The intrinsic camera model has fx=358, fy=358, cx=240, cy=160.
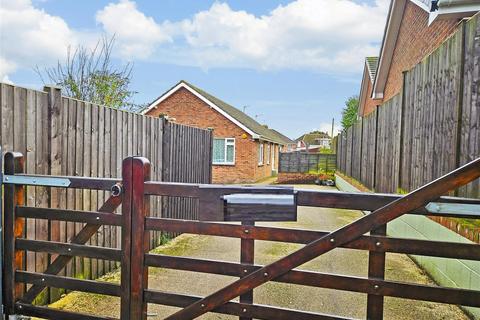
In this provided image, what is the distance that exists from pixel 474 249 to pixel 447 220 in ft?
7.32

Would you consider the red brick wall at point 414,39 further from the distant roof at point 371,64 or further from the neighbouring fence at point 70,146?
the neighbouring fence at point 70,146

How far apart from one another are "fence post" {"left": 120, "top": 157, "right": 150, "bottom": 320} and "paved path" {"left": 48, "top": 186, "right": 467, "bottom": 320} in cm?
102

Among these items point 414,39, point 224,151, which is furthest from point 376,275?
point 224,151

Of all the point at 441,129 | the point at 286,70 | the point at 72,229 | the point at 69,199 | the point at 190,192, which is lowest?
the point at 72,229

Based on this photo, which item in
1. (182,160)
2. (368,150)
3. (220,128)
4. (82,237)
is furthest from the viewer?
(220,128)

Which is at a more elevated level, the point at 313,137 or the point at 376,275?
the point at 313,137

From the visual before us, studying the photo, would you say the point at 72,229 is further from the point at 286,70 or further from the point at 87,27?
the point at 286,70

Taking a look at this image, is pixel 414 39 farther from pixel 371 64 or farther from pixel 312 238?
pixel 312 238

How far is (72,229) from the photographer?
12.6 feet

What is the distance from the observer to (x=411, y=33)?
1078 centimetres

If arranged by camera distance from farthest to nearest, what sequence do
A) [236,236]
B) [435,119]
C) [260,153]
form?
[260,153] → [435,119] → [236,236]

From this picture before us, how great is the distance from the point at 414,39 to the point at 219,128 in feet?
36.3

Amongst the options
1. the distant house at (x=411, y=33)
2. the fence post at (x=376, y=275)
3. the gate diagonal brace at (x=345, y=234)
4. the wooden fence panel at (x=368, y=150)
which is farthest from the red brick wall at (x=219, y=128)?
the fence post at (x=376, y=275)

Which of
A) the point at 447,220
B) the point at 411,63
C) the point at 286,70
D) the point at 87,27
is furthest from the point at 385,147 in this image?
the point at 286,70
